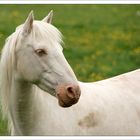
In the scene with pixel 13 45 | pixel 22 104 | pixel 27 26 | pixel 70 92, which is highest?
pixel 27 26

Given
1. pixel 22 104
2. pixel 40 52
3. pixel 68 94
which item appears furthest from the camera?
pixel 22 104

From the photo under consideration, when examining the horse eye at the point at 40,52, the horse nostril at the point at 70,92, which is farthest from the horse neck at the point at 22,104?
the horse nostril at the point at 70,92

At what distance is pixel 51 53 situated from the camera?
650 cm

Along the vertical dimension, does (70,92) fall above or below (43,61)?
below

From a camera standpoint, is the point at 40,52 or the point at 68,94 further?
the point at 40,52

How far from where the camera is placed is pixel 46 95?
270 inches

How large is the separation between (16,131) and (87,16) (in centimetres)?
1253

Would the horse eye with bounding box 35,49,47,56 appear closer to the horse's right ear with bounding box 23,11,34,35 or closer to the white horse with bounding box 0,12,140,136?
the white horse with bounding box 0,12,140,136

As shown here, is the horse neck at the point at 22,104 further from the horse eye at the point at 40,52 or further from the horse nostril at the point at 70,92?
the horse nostril at the point at 70,92

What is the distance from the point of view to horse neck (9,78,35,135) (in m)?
6.73

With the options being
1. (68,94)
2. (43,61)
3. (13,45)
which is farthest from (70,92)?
(13,45)

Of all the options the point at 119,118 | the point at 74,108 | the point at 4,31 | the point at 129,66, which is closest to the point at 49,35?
the point at 74,108

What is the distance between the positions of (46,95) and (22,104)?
0.91 ft

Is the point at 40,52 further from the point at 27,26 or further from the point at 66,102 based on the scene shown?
the point at 66,102
